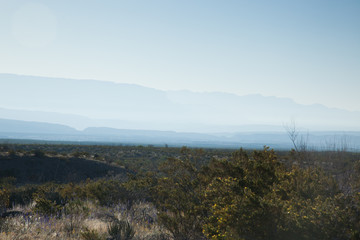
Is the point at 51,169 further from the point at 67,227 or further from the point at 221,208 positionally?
the point at 221,208

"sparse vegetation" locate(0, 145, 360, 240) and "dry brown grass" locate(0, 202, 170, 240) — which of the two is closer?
"sparse vegetation" locate(0, 145, 360, 240)

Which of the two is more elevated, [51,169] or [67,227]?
[67,227]

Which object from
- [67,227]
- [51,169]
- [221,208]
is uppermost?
[221,208]

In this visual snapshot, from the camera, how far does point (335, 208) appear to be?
364 cm

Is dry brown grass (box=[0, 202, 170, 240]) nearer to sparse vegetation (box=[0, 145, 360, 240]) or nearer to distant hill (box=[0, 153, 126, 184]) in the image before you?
sparse vegetation (box=[0, 145, 360, 240])

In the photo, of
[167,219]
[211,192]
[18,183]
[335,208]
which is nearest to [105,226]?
[167,219]

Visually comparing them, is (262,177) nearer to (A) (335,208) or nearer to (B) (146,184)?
(A) (335,208)

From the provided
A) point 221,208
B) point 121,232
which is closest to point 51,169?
point 121,232

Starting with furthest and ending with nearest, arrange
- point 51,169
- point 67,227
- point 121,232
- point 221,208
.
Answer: point 51,169
point 67,227
point 121,232
point 221,208

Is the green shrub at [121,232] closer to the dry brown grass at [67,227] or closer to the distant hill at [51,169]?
the dry brown grass at [67,227]

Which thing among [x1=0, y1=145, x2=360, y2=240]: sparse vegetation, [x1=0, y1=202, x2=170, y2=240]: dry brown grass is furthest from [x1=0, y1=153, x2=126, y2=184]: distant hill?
[x1=0, y1=202, x2=170, y2=240]: dry brown grass

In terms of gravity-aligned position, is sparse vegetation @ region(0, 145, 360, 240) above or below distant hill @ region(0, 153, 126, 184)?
Result: above

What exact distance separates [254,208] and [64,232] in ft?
12.0

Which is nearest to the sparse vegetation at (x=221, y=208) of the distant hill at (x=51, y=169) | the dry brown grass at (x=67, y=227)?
the dry brown grass at (x=67, y=227)
